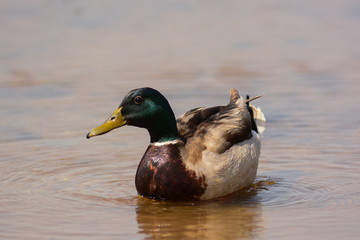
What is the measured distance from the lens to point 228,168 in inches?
288

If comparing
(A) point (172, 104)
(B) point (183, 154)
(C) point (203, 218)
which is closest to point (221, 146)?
(B) point (183, 154)

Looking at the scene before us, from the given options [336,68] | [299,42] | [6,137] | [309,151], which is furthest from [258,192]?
[299,42]

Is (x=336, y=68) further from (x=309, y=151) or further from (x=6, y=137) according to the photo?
(x=6, y=137)

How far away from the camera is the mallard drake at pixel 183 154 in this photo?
7.12m

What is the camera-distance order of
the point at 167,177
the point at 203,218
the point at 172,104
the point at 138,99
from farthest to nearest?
the point at 172,104
the point at 138,99
the point at 167,177
the point at 203,218

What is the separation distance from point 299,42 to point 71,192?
7024 mm

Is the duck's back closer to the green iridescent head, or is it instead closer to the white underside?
the white underside

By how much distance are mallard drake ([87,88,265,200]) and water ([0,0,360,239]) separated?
14 cm

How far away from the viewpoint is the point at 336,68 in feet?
39.4

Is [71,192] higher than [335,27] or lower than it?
lower

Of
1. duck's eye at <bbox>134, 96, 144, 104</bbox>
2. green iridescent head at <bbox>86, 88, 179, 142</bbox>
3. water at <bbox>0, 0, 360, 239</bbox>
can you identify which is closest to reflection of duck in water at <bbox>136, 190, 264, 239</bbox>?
water at <bbox>0, 0, 360, 239</bbox>

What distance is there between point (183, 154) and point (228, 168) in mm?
424

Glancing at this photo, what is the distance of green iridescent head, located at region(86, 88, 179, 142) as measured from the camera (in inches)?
285

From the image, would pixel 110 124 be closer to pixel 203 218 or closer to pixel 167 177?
pixel 167 177
